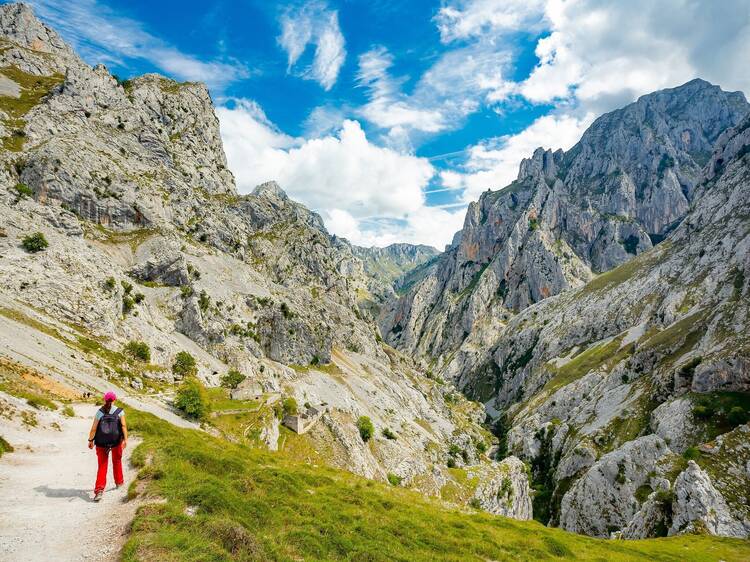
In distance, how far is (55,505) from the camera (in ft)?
40.6

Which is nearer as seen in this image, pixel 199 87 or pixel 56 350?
pixel 56 350

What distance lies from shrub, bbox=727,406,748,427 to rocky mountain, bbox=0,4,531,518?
45.8 metres

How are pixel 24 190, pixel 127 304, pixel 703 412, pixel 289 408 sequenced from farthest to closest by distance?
pixel 24 190 < pixel 703 412 < pixel 127 304 < pixel 289 408

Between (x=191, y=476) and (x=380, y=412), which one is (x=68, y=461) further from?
(x=380, y=412)

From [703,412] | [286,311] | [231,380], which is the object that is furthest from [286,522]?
[286,311]

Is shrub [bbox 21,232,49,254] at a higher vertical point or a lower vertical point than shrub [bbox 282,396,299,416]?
higher

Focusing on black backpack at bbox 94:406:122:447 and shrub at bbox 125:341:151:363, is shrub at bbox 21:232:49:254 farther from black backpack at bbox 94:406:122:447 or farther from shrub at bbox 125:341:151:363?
black backpack at bbox 94:406:122:447

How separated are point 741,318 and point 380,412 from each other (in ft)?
300

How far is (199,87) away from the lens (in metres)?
183

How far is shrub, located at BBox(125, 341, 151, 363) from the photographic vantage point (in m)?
52.3

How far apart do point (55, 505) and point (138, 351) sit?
46705mm

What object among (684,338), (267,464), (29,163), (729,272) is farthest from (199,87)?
(729,272)

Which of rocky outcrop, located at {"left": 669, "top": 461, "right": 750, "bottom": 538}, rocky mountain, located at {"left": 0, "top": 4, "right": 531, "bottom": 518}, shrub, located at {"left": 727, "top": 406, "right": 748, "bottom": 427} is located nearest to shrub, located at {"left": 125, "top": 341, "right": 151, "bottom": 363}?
rocky mountain, located at {"left": 0, "top": 4, "right": 531, "bottom": 518}

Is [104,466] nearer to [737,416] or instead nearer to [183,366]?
[183,366]
